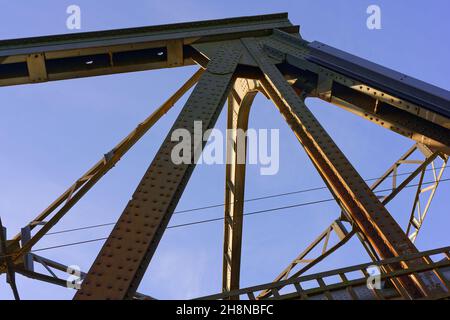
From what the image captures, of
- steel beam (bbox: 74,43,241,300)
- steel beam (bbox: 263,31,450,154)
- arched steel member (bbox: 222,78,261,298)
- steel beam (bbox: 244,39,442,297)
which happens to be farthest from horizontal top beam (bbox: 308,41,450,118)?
steel beam (bbox: 74,43,241,300)

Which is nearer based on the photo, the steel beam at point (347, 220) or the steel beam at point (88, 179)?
the steel beam at point (88, 179)

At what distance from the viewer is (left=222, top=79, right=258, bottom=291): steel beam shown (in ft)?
32.1

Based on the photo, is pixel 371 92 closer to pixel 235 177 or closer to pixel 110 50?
pixel 235 177

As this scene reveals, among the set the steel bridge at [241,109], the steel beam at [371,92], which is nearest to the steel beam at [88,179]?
the steel bridge at [241,109]

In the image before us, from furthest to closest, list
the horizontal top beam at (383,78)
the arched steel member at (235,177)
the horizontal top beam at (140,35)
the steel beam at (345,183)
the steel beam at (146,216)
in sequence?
the arched steel member at (235,177) → the horizontal top beam at (140,35) → the horizontal top beam at (383,78) → the steel beam at (345,183) → the steel beam at (146,216)

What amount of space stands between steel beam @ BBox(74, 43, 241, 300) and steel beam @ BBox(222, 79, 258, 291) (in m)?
3.38

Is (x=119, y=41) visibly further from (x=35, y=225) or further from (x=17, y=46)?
(x=35, y=225)

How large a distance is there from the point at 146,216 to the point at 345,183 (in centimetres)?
226

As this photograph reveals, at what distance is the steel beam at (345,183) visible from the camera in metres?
5.08

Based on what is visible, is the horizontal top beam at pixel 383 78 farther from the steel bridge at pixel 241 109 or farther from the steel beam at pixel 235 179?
the steel beam at pixel 235 179

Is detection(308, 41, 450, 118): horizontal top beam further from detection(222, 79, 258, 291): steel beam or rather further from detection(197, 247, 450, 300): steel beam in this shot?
detection(197, 247, 450, 300): steel beam

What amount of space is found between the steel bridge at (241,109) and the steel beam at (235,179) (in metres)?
0.02

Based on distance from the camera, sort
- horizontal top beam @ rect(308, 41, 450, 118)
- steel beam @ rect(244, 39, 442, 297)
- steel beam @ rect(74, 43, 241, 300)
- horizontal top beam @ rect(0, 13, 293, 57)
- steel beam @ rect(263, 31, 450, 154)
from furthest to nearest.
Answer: horizontal top beam @ rect(0, 13, 293, 57)
steel beam @ rect(263, 31, 450, 154)
horizontal top beam @ rect(308, 41, 450, 118)
steel beam @ rect(244, 39, 442, 297)
steel beam @ rect(74, 43, 241, 300)

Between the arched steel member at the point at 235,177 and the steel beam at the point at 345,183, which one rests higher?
the arched steel member at the point at 235,177
